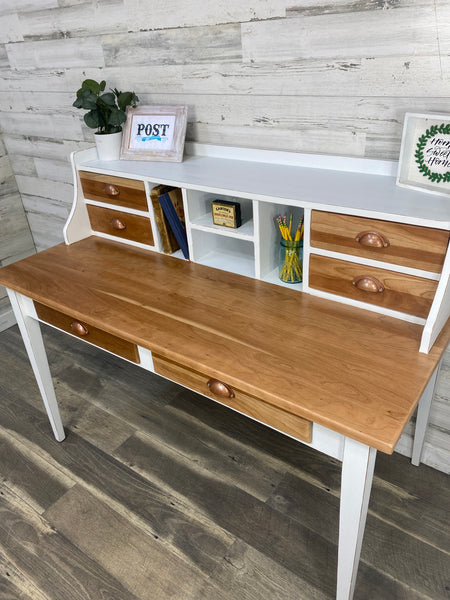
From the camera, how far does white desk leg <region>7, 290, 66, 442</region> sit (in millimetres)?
1669

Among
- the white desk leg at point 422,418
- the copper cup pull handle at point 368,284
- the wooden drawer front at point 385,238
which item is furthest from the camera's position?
the white desk leg at point 422,418

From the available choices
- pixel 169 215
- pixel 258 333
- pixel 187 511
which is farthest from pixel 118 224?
pixel 187 511

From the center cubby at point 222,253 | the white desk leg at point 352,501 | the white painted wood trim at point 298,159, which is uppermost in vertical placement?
the white painted wood trim at point 298,159

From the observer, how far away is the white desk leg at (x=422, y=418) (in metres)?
1.55

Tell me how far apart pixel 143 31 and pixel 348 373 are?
1445mm

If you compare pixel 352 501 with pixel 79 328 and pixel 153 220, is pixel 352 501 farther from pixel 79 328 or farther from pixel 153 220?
pixel 153 220

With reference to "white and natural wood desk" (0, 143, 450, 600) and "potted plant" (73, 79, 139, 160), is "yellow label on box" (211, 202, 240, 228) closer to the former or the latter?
"white and natural wood desk" (0, 143, 450, 600)

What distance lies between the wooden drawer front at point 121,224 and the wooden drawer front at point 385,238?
0.65 metres

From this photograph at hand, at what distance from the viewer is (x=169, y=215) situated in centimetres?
161

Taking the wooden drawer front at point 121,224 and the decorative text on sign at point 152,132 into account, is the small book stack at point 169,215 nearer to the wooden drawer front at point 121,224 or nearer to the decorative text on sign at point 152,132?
the wooden drawer front at point 121,224

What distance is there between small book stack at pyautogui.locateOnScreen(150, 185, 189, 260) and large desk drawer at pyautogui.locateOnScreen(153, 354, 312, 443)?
49 centimetres

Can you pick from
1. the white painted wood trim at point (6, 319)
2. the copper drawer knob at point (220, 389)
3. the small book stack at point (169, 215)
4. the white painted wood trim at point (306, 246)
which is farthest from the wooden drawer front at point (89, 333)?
the white painted wood trim at point (6, 319)

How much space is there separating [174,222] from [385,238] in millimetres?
725

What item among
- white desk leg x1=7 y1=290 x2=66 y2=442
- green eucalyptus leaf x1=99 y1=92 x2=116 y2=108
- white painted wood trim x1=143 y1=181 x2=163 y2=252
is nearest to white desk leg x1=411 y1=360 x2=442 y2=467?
white painted wood trim x1=143 y1=181 x2=163 y2=252
